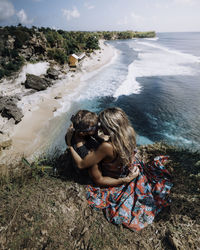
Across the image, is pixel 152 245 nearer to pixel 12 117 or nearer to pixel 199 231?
pixel 199 231

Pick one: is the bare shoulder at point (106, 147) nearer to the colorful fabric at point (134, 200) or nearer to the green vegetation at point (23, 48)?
the colorful fabric at point (134, 200)

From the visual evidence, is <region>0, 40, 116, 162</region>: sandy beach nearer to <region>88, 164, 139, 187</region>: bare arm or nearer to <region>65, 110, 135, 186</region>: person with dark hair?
<region>65, 110, 135, 186</region>: person with dark hair

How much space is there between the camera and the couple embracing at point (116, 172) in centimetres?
213

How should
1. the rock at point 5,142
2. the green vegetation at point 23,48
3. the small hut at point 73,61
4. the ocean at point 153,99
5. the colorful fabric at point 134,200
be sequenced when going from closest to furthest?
the colorful fabric at point 134,200
the rock at point 5,142
the ocean at point 153,99
the green vegetation at point 23,48
the small hut at point 73,61

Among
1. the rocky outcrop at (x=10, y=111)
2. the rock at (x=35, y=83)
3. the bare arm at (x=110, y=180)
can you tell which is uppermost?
the bare arm at (x=110, y=180)

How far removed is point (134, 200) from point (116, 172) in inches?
21.2

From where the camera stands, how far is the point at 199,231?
2.23 meters

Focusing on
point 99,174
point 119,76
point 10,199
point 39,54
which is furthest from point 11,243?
point 39,54

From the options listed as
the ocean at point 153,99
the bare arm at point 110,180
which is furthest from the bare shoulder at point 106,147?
the ocean at point 153,99

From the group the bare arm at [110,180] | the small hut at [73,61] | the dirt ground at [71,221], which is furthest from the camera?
the small hut at [73,61]

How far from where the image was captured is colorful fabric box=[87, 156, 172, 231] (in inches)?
90.4

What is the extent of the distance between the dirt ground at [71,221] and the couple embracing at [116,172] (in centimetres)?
16

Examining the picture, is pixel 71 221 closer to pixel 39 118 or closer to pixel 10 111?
pixel 39 118

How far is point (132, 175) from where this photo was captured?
250cm
